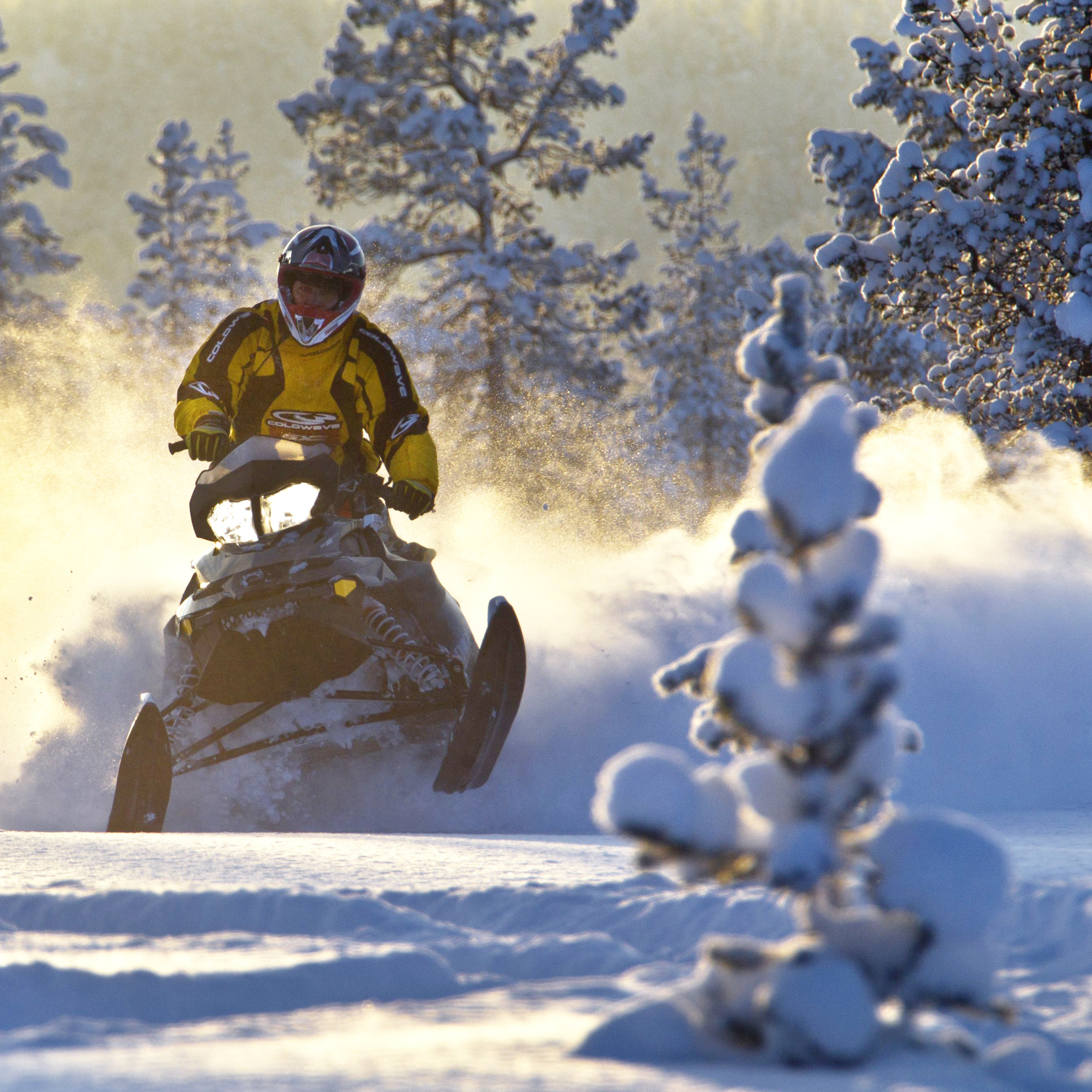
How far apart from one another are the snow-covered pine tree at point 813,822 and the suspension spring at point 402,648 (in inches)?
158

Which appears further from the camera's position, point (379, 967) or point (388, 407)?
point (388, 407)

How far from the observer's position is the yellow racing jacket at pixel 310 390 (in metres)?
7.04

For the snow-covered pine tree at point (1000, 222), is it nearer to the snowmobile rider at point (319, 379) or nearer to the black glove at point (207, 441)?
the snowmobile rider at point (319, 379)

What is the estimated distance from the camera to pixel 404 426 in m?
7.14

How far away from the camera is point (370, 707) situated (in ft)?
21.5

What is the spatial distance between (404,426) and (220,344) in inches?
41.3

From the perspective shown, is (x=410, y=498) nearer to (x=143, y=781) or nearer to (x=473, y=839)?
(x=143, y=781)

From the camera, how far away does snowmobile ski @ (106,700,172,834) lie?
20.8 feet

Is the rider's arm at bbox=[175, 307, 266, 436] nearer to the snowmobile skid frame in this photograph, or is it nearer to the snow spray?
the snow spray

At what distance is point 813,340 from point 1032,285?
8.27 feet

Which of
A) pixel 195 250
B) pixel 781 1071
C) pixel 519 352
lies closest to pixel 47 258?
pixel 195 250

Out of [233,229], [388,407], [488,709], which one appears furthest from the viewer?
[233,229]

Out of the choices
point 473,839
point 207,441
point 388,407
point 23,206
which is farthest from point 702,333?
point 473,839

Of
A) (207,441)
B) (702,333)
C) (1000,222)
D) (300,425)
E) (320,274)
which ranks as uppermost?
(702,333)
